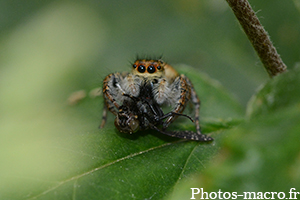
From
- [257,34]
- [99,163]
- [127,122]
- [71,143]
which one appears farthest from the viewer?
[127,122]

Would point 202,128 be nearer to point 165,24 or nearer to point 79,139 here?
point 79,139

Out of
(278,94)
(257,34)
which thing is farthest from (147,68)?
(278,94)

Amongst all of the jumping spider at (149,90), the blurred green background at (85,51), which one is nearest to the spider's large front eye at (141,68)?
the jumping spider at (149,90)

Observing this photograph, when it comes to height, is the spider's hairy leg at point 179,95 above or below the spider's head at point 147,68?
below

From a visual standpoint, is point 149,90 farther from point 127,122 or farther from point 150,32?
point 150,32

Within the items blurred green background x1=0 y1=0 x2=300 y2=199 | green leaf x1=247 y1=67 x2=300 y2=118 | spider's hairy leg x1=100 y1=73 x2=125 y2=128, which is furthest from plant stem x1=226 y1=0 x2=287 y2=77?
spider's hairy leg x1=100 y1=73 x2=125 y2=128

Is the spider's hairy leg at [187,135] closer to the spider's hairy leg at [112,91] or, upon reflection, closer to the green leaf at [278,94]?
the spider's hairy leg at [112,91]

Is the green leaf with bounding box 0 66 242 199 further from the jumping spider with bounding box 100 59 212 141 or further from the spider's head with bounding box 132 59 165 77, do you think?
the spider's head with bounding box 132 59 165 77
